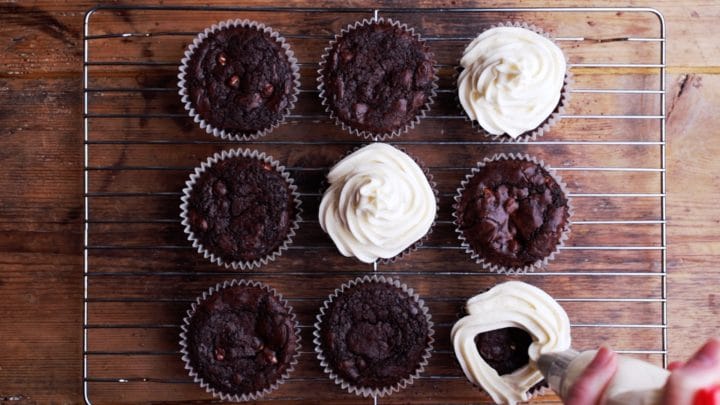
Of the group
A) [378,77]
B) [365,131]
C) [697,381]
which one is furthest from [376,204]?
[697,381]

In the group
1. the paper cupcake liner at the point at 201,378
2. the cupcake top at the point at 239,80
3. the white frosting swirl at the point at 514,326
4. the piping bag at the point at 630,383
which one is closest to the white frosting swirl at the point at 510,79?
the white frosting swirl at the point at 514,326

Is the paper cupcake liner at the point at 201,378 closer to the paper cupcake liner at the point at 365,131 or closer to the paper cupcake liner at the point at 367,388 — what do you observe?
the paper cupcake liner at the point at 367,388

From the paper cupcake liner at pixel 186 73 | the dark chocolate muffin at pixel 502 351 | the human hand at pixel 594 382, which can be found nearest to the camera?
the human hand at pixel 594 382

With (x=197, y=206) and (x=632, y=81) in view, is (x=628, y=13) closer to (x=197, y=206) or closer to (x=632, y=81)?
(x=632, y=81)

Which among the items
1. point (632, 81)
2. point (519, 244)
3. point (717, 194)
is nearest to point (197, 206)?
point (519, 244)

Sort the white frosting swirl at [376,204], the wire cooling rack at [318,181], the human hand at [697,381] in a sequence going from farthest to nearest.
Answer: the wire cooling rack at [318,181], the white frosting swirl at [376,204], the human hand at [697,381]

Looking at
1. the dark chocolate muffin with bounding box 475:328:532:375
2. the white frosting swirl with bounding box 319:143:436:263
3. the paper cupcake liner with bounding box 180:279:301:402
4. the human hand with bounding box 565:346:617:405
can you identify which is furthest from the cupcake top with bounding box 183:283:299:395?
the human hand with bounding box 565:346:617:405

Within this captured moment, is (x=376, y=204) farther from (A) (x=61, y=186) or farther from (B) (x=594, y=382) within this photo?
(A) (x=61, y=186)
